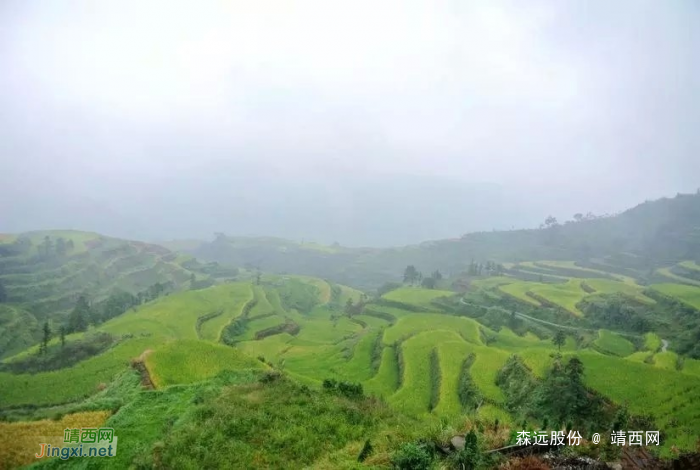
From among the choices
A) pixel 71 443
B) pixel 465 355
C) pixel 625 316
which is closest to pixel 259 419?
pixel 71 443

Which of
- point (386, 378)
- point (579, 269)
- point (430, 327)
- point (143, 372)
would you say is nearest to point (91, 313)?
point (143, 372)

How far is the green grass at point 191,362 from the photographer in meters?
19.5

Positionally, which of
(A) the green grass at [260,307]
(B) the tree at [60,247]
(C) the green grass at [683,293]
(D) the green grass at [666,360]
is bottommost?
(A) the green grass at [260,307]

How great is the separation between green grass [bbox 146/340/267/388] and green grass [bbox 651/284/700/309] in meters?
46.8

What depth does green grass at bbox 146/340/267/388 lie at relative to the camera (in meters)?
19.5

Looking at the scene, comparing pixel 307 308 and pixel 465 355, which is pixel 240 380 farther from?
pixel 307 308

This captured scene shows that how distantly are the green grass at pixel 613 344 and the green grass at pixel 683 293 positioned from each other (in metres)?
11.9

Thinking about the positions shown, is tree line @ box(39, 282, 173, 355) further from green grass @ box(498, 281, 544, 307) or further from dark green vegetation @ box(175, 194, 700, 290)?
dark green vegetation @ box(175, 194, 700, 290)

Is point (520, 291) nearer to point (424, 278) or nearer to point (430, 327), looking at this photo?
point (430, 327)

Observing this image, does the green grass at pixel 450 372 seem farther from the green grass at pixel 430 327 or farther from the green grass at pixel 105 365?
the green grass at pixel 105 365

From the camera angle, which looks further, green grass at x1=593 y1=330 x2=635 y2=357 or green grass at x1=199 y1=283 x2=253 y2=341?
green grass at x1=199 y1=283 x2=253 y2=341

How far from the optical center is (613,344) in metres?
37.2

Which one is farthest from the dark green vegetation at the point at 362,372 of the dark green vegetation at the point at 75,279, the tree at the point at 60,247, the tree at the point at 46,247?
the tree at the point at 60,247

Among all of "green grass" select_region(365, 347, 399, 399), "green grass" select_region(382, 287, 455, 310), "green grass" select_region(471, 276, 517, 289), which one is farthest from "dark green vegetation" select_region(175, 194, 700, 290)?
"green grass" select_region(365, 347, 399, 399)
